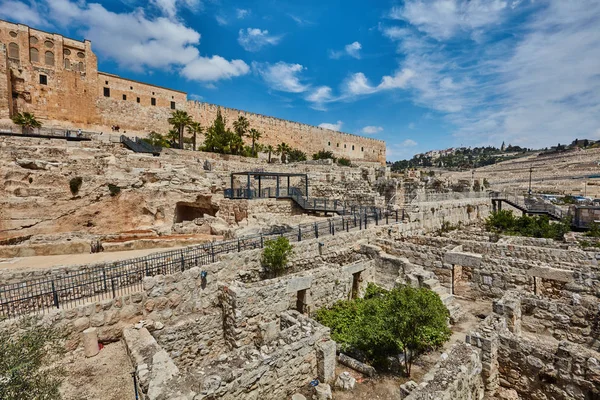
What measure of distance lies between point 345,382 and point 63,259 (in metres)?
11.4

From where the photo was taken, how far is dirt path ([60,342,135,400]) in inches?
221

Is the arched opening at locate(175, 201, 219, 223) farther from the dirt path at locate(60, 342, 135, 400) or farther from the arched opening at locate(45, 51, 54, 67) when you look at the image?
the arched opening at locate(45, 51, 54, 67)

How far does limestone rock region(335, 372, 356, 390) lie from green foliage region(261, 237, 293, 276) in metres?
4.84

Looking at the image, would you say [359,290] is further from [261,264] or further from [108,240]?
[108,240]

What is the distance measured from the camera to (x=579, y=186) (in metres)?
47.2

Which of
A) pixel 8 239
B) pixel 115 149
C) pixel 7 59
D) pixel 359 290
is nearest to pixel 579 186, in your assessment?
pixel 359 290

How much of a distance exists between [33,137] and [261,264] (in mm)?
23959

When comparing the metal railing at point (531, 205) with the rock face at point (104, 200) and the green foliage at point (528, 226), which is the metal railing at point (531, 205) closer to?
the green foliage at point (528, 226)

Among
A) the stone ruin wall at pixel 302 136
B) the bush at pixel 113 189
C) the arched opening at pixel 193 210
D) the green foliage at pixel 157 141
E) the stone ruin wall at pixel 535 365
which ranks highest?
the stone ruin wall at pixel 302 136

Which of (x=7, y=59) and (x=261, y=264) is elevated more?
(x=7, y=59)

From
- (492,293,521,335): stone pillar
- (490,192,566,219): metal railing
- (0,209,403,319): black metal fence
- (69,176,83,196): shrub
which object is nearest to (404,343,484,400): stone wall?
(492,293,521,335): stone pillar

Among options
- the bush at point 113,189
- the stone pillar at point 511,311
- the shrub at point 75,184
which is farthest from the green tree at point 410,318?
the shrub at point 75,184

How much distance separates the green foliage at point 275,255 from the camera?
1070 cm

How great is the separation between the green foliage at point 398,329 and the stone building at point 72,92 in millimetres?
37895
